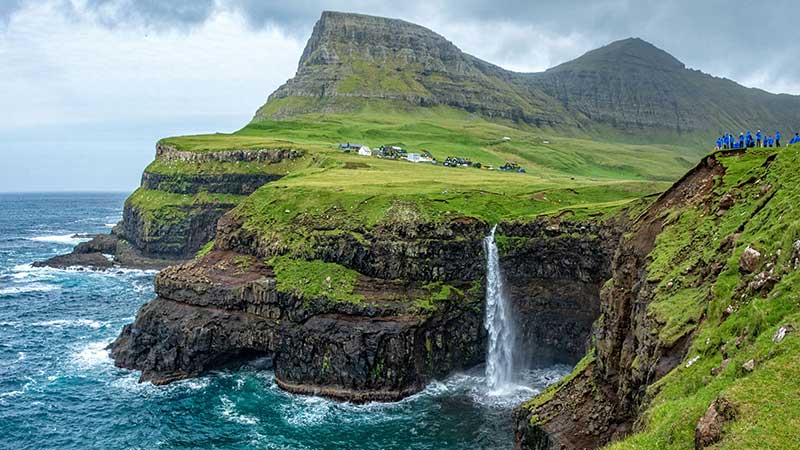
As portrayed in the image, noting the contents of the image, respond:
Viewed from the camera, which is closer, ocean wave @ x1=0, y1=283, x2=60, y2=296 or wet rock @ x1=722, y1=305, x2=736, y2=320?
wet rock @ x1=722, y1=305, x2=736, y2=320

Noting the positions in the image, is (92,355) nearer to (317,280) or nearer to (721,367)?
(317,280)

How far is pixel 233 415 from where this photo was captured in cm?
6081

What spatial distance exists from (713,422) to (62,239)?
→ 203514 millimetres

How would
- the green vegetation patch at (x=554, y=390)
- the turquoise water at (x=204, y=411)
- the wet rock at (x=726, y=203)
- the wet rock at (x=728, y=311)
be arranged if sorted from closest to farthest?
1. the wet rock at (x=728, y=311)
2. the wet rock at (x=726, y=203)
3. the green vegetation patch at (x=554, y=390)
4. the turquoise water at (x=204, y=411)

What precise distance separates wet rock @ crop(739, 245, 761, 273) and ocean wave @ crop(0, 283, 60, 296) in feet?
399

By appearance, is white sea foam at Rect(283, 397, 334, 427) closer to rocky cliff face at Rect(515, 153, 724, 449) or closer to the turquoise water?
the turquoise water

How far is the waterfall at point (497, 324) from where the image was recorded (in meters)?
71.4

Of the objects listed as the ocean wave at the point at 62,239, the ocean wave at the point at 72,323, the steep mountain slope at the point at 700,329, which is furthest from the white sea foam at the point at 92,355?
the ocean wave at the point at 62,239

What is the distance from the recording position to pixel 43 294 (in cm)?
10962

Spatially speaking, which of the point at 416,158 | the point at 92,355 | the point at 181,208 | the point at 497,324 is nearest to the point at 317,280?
the point at 497,324

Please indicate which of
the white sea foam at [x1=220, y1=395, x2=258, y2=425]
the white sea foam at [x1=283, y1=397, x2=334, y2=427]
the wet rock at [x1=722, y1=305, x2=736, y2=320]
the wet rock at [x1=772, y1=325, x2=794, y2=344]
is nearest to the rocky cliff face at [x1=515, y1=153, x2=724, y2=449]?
the wet rock at [x1=722, y1=305, x2=736, y2=320]

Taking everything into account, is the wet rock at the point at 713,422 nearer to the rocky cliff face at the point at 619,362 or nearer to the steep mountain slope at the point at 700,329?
the steep mountain slope at the point at 700,329

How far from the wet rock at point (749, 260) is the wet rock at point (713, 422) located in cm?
1054

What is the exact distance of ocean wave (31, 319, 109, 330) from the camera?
298ft
